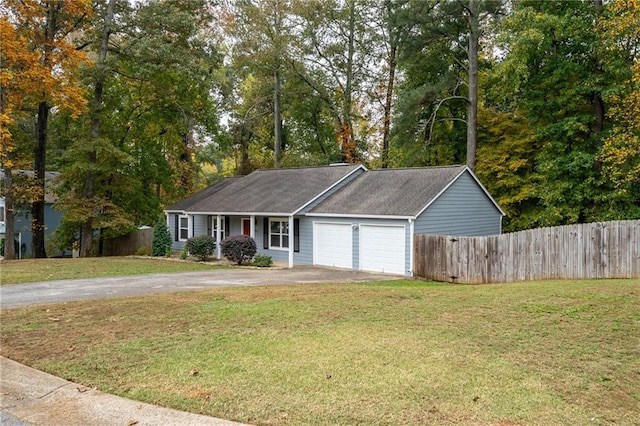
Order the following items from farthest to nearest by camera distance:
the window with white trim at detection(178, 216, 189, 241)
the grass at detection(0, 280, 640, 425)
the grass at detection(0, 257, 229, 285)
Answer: the window with white trim at detection(178, 216, 189, 241)
the grass at detection(0, 257, 229, 285)
the grass at detection(0, 280, 640, 425)

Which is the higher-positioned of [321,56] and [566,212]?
[321,56]

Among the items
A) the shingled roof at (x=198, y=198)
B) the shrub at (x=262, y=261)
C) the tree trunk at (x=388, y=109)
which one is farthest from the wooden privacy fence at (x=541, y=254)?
the tree trunk at (x=388, y=109)

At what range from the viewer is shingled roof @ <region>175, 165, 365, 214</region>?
851 inches

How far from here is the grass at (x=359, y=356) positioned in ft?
15.2

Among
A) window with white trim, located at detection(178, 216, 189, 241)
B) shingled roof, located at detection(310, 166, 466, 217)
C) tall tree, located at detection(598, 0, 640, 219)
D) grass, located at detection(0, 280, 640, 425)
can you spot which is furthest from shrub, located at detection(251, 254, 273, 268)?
tall tree, located at detection(598, 0, 640, 219)

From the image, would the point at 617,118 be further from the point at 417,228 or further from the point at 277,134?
the point at 277,134

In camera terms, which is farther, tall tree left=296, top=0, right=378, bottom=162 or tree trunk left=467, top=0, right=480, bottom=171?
tall tree left=296, top=0, right=378, bottom=162

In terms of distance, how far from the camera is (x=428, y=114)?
26719 mm

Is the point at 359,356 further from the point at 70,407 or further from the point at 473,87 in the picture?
the point at 473,87

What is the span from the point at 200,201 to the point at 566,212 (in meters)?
17.7

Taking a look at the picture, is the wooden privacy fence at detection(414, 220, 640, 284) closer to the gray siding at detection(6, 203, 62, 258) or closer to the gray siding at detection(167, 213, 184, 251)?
the gray siding at detection(167, 213, 184, 251)

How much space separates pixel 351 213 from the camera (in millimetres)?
19109

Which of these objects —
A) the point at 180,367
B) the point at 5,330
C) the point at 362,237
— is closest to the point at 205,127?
the point at 362,237

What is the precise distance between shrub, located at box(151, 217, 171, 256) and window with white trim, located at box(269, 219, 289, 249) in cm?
601
